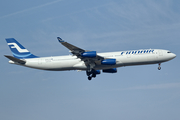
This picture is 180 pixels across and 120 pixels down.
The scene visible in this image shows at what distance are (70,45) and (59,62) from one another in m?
7.88

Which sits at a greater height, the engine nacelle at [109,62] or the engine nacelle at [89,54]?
the engine nacelle at [89,54]

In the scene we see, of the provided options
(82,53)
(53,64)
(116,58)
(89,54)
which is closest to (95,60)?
(89,54)

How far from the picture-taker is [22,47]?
66000 millimetres

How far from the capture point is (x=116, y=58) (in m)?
59.3

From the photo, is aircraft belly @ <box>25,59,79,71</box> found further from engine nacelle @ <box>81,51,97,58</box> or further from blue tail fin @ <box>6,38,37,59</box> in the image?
engine nacelle @ <box>81,51,97,58</box>

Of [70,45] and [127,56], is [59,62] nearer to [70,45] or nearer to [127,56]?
[70,45]

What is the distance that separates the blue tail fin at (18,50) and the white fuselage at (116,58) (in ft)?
8.26

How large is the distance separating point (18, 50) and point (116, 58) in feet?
76.8

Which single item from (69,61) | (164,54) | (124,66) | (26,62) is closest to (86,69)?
(69,61)

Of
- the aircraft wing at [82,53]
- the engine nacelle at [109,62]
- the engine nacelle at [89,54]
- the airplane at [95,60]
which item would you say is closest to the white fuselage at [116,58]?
the airplane at [95,60]

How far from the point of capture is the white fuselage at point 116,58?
5925cm

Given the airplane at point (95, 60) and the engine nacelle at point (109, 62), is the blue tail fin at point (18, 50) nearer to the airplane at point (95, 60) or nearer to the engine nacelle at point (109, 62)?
the airplane at point (95, 60)

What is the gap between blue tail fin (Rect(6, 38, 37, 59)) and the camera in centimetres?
6450

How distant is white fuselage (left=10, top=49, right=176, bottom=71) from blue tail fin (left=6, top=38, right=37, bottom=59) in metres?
2.52
